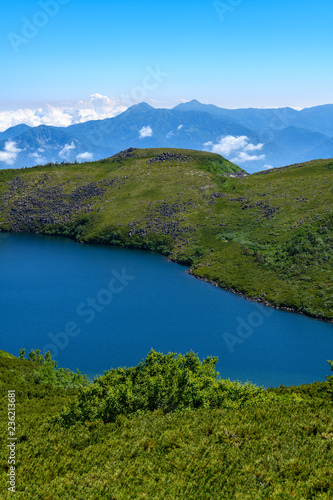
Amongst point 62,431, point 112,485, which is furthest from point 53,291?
point 112,485

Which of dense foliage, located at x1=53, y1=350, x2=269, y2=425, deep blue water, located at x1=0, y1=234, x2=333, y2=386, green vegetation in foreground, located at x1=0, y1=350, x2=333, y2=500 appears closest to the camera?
green vegetation in foreground, located at x1=0, y1=350, x2=333, y2=500

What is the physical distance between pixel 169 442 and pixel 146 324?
71425 mm

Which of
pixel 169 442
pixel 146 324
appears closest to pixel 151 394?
pixel 169 442

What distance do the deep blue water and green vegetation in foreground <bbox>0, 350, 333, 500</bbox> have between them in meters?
36.9

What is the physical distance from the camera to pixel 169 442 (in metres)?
32.9

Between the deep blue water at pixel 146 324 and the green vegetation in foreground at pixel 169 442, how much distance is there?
121ft

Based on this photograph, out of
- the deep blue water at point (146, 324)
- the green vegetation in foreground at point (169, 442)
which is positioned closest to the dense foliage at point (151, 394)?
the green vegetation in foreground at point (169, 442)

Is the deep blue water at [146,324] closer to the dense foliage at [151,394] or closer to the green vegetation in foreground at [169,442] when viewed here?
the dense foliage at [151,394]

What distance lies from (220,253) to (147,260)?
35140mm

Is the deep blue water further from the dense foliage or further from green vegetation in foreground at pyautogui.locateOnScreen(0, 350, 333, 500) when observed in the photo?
green vegetation in foreground at pyautogui.locateOnScreen(0, 350, 333, 500)

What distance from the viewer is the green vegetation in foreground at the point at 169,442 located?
26.9m

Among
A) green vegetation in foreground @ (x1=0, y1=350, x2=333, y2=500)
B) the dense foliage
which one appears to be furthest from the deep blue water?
green vegetation in foreground @ (x1=0, y1=350, x2=333, y2=500)

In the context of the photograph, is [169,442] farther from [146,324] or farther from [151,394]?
[146,324]

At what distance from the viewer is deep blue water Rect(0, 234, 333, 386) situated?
86000mm
